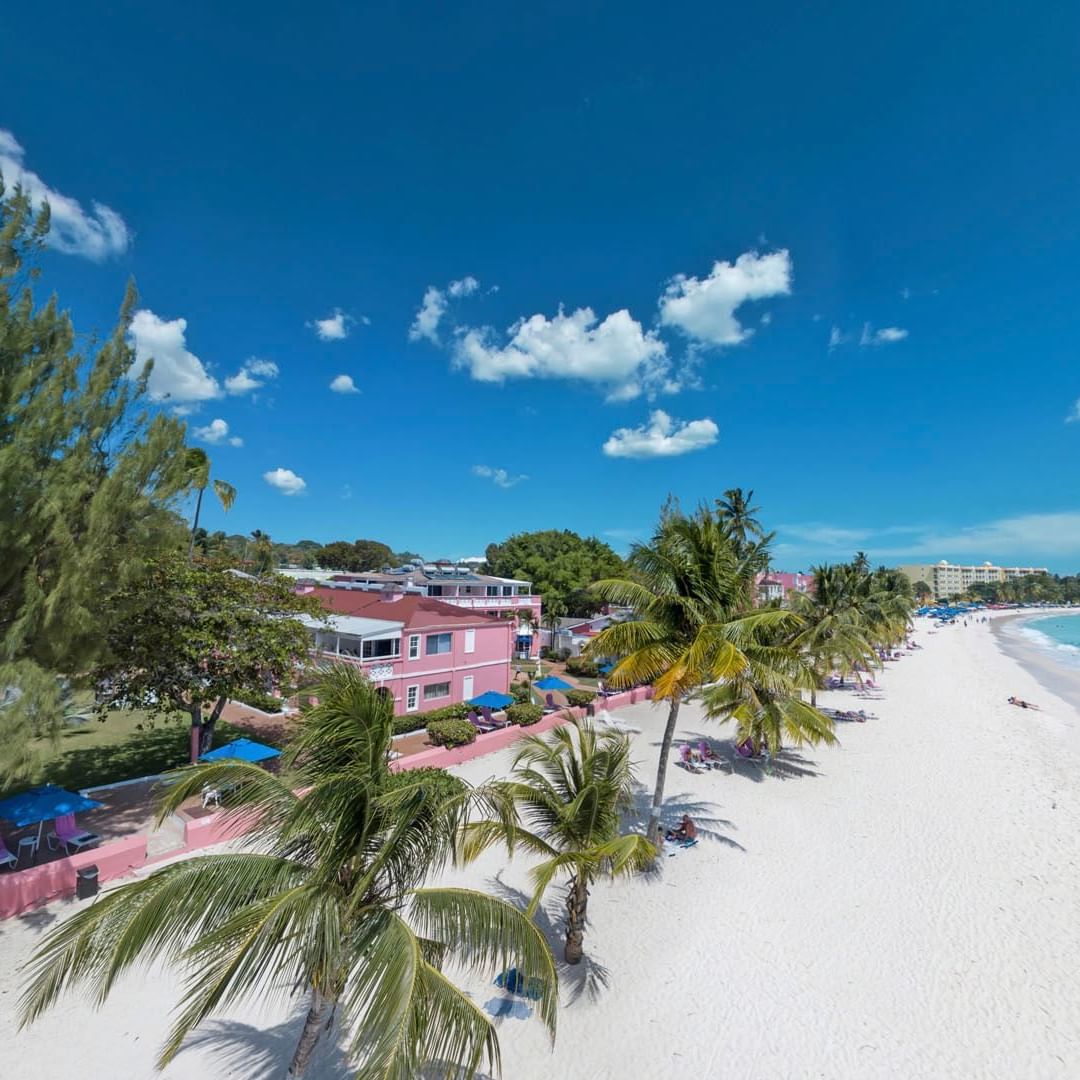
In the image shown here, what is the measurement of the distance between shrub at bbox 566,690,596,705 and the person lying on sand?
41.3 ft

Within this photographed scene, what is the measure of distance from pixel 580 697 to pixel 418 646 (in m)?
8.88

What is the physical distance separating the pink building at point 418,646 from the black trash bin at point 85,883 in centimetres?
1297

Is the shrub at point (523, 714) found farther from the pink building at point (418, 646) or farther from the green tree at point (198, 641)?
the green tree at point (198, 641)

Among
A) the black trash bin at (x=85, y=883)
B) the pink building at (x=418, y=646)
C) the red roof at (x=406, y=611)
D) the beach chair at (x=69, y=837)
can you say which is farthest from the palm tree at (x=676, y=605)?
the red roof at (x=406, y=611)

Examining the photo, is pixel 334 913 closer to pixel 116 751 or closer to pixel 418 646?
pixel 116 751

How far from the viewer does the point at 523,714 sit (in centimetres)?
2447

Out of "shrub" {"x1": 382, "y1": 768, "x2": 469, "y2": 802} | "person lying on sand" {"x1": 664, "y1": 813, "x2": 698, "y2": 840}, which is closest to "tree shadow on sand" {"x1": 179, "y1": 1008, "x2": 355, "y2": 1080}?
"shrub" {"x1": 382, "y1": 768, "x2": 469, "y2": 802}

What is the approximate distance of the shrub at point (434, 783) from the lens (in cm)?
557

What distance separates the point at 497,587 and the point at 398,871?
134 feet

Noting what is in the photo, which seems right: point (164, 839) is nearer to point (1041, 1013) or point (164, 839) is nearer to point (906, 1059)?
point (906, 1059)

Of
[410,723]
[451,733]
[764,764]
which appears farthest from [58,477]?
[764,764]

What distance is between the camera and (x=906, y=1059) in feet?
27.7

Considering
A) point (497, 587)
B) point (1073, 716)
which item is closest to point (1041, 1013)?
point (1073, 716)

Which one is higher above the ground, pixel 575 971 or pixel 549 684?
pixel 549 684
